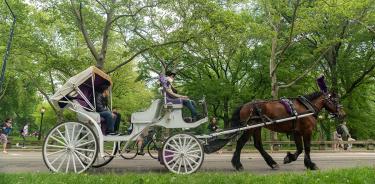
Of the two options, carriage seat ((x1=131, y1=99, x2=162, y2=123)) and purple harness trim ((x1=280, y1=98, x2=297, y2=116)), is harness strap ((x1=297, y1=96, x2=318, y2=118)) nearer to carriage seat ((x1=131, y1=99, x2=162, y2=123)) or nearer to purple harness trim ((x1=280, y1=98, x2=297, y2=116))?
purple harness trim ((x1=280, y1=98, x2=297, y2=116))

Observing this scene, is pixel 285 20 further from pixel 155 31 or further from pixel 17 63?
pixel 17 63

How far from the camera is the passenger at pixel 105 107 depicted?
10.4 m

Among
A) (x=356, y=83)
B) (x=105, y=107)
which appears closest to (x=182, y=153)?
(x=105, y=107)

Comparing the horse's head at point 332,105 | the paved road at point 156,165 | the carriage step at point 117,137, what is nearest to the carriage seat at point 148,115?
the carriage step at point 117,137

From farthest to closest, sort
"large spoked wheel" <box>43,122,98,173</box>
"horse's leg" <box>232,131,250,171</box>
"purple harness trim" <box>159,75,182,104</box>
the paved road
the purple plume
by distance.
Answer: the purple plume < "horse's leg" <box>232,131,250,171</box> < the paved road < "purple harness trim" <box>159,75,182,104</box> < "large spoked wheel" <box>43,122,98,173</box>

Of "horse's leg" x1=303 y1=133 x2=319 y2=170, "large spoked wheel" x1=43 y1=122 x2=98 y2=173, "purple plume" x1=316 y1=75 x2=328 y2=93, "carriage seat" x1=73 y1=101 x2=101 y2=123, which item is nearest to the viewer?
"large spoked wheel" x1=43 y1=122 x2=98 y2=173

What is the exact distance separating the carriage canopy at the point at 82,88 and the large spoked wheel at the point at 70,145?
0.72m

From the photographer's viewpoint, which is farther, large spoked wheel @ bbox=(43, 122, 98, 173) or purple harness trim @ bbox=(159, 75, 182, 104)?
purple harness trim @ bbox=(159, 75, 182, 104)

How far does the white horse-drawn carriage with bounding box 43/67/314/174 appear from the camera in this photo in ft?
32.3

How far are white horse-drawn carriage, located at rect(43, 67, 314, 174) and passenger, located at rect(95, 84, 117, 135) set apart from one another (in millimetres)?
123

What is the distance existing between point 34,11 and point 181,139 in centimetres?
1640

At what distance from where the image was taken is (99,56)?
75.3 ft

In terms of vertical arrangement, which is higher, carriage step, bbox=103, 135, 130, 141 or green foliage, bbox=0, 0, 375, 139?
green foliage, bbox=0, 0, 375, 139

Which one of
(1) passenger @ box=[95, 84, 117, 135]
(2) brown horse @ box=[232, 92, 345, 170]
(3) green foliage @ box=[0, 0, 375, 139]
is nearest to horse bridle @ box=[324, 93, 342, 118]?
(2) brown horse @ box=[232, 92, 345, 170]
